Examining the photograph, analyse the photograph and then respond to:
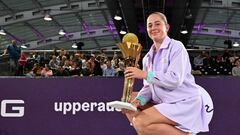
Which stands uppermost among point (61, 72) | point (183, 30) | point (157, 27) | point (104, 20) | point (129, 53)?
point (104, 20)

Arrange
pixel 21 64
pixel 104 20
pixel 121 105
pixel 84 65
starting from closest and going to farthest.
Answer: pixel 121 105, pixel 84 65, pixel 21 64, pixel 104 20

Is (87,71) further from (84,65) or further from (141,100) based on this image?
(141,100)

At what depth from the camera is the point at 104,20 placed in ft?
76.4

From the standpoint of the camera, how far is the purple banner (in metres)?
5.29

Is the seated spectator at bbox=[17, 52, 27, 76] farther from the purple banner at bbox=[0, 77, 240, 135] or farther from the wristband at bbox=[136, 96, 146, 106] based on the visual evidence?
the wristband at bbox=[136, 96, 146, 106]

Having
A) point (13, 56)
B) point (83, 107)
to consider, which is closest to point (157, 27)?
point (83, 107)

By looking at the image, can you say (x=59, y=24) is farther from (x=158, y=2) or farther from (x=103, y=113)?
(x=103, y=113)

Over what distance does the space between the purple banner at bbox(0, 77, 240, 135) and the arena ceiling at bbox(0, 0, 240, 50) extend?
32.8ft

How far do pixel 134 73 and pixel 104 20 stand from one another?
21.1 m

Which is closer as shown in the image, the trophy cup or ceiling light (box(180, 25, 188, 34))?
the trophy cup

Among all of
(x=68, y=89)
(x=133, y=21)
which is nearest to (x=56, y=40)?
(x=133, y=21)

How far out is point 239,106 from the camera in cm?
514

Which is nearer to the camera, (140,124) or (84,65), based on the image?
(140,124)

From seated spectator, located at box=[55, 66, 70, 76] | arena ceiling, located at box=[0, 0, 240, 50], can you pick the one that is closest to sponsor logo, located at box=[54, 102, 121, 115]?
seated spectator, located at box=[55, 66, 70, 76]
